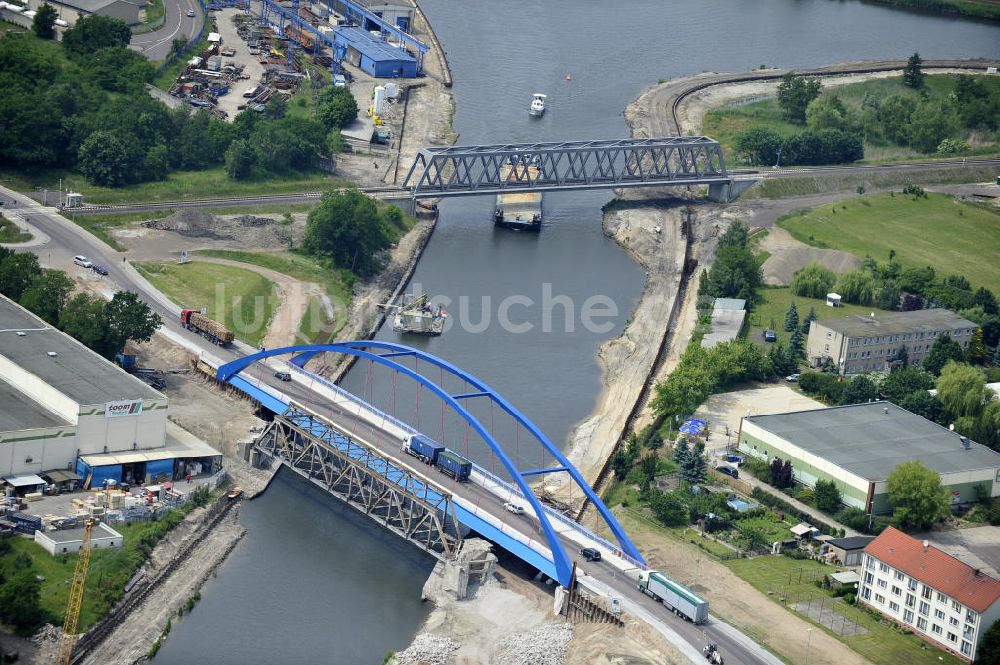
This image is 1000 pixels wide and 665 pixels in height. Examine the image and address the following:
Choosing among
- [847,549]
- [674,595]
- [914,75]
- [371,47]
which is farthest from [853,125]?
[674,595]

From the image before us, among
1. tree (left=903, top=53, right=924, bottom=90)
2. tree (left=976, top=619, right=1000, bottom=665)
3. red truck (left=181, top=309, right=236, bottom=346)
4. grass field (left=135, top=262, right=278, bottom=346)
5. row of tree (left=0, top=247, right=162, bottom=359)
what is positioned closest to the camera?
tree (left=976, top=619, right=1000, bottom=665)

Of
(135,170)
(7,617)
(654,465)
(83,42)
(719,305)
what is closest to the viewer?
(7,617)

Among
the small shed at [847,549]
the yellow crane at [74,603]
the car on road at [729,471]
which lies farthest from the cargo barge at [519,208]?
the yellow crane at [74,603]

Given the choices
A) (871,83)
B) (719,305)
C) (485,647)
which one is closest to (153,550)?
(485,647)

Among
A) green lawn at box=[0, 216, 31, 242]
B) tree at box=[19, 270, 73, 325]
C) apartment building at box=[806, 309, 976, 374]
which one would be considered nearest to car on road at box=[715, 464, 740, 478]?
apartment building at box=[806, 309, 976, 374]

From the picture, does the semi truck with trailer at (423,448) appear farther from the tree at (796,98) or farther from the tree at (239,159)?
the tree at (796,98)

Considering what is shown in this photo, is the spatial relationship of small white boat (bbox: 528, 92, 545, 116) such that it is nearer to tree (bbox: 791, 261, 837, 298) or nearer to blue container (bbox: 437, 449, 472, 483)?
tree (bbox: 791, 261, 837, 298)

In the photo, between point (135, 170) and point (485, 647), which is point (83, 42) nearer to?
point (135, 170)
